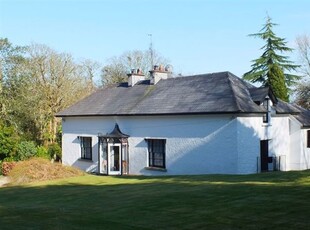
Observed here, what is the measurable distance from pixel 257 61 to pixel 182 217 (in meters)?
40.1

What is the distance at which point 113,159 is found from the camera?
32531 mm

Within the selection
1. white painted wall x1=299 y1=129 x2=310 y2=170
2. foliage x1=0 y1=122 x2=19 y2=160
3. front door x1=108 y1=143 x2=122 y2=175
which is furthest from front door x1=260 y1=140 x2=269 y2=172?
foliage x1=0 y1=122 x2=19 y2=160

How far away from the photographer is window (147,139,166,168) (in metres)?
29.2

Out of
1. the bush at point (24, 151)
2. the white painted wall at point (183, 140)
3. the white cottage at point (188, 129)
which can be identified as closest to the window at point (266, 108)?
the white cottage at point (188, 129)

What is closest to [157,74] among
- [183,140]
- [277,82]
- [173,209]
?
→ [183,140]

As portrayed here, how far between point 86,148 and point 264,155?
49.1 feet

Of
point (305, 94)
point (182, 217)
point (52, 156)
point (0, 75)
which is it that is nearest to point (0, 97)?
point (0, 75)

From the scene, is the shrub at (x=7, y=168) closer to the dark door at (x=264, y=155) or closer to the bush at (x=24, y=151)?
the bush at (x=24, y=151)

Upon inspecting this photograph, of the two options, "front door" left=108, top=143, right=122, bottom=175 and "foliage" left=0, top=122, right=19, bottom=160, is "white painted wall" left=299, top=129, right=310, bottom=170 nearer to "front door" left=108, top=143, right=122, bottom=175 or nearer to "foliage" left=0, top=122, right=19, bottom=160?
"front door" left=108, top=143, right=122, bottom=175

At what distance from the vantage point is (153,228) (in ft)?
31.1

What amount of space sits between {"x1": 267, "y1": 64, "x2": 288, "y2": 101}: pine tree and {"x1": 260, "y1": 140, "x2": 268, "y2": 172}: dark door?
15.0m

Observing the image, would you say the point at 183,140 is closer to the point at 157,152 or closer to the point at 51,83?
the point at 157,152

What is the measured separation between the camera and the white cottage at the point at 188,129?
25984 millimetres

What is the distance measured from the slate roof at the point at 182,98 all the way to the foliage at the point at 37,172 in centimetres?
660
